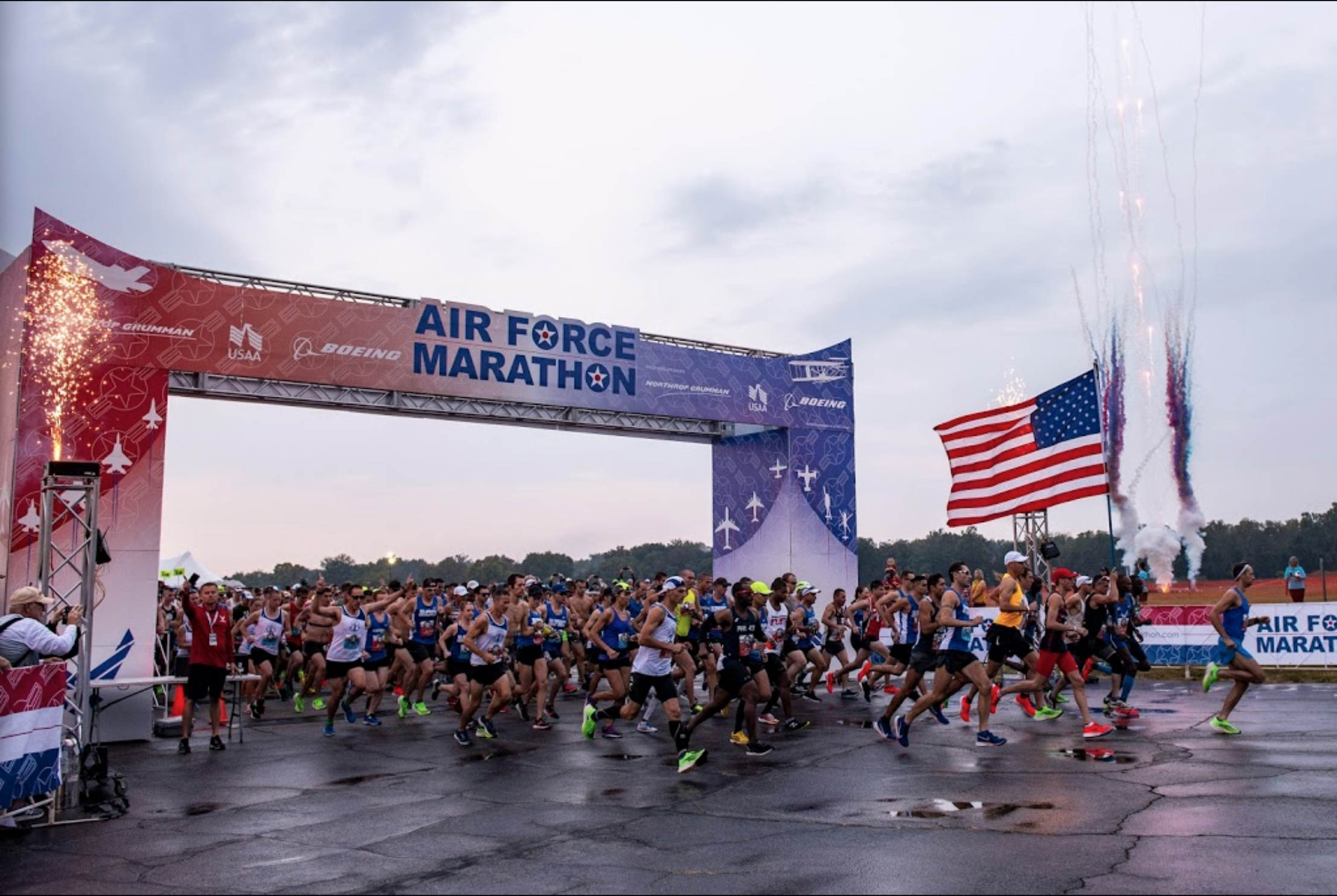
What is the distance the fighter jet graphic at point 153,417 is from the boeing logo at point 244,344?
6.29 feet

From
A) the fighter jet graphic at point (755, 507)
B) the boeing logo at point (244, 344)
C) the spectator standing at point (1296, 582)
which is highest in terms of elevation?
the boeing logo at point (244, 344)

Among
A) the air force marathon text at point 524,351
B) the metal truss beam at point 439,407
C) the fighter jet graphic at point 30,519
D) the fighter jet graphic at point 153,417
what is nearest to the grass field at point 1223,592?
the metal truss beam at point 439,407

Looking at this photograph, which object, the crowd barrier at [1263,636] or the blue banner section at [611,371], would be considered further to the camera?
the crowd barrier at [1263,636]

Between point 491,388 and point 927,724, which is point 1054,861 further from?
point 491,388

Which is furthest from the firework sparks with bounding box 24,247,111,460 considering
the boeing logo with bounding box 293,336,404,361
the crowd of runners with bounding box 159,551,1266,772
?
the boeing logo with bounding box 293,336,404,361

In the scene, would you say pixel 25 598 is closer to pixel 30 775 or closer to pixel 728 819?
pixel 30 775

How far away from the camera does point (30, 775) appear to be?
914 cm

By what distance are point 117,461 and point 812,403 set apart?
603 inches

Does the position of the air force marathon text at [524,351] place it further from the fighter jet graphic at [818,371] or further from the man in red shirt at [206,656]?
the man in red shirt at [206,656]

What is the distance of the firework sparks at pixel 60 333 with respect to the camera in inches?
622

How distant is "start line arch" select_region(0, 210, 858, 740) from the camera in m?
15.8

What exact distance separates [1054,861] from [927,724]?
28.1 ft

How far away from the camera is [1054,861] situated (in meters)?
6.86


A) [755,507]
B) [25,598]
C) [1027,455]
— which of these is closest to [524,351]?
[755,507]
